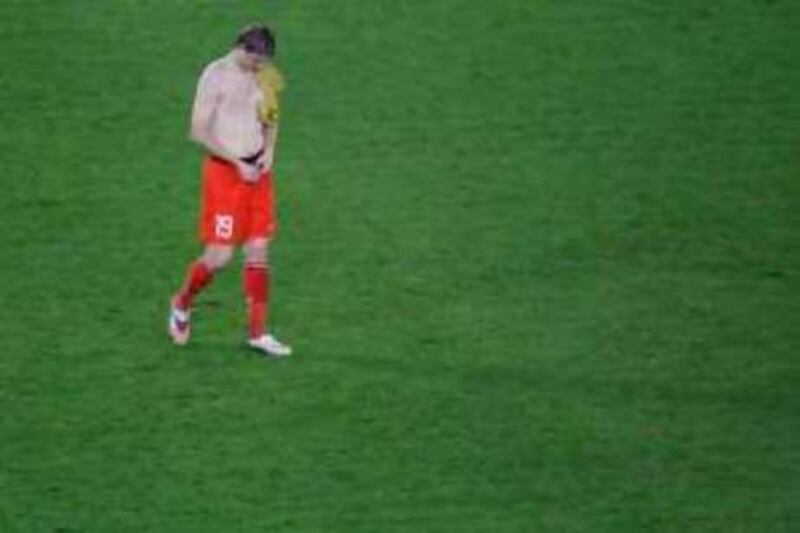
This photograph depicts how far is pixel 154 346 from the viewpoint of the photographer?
980 centimetres

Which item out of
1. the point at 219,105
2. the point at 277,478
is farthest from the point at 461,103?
the point at 277,478

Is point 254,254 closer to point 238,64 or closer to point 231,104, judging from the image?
point 231,104

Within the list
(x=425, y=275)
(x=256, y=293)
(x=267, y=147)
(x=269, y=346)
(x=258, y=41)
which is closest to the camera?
(x=258, y=41)

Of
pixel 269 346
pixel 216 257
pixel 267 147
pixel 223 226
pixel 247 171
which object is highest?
pixel 267 147

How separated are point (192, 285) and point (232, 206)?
434 mm

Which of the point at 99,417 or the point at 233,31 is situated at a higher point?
the point at 233,31

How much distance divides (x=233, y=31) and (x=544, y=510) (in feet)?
16.6

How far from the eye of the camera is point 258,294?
9617 millimetres

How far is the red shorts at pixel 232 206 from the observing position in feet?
31.0

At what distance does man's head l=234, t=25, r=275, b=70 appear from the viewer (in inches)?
365

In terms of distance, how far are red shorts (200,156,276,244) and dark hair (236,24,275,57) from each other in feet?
1.69

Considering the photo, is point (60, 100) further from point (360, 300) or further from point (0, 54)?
point (360, 300)

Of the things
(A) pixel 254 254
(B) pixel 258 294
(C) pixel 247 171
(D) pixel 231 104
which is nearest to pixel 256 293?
(B) pixel 258 294

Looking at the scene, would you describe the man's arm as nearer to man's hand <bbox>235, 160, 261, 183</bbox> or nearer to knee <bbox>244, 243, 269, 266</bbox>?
man's hand <bbox>235, 160, 261, 183</bbox>
